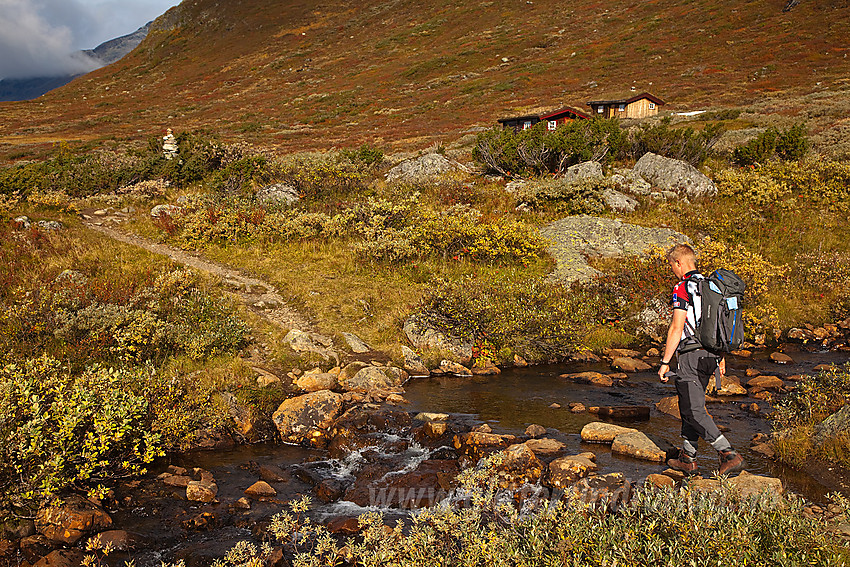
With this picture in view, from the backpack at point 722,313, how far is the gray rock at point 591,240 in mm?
8215

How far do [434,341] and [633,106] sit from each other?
45.3 m

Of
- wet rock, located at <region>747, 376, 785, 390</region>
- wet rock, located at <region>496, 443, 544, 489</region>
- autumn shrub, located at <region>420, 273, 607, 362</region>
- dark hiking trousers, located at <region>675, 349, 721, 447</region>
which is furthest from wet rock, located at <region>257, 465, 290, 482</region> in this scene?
wet rock, located at <region>747, 376, 785, 390</region>

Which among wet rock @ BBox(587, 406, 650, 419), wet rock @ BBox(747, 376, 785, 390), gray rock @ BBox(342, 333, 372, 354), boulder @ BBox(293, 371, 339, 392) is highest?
boulder @ BBox(293, 371, 339, 392)

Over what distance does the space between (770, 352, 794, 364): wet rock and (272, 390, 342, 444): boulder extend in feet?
31.5

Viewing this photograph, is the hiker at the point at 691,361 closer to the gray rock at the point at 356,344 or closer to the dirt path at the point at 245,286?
the gray rock at the point at 356,344

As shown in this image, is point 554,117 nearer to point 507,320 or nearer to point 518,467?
point 507,320

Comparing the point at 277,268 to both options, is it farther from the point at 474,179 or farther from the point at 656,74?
the point at 656,74

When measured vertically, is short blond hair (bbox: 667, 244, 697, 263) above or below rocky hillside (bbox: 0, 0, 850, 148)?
below

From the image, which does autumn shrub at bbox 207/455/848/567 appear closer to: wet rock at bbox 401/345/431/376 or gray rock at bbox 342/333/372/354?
wet rock at bbox 401/345/431/376

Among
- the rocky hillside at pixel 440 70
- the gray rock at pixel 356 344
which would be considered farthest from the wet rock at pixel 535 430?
the rocky hillside at pixel 440 70

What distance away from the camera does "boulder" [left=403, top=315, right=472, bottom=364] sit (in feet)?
38.1

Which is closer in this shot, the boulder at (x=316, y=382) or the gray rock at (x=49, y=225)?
the boulder at (x=316, y=382)

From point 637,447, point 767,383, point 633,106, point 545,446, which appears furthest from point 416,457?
point 633,106

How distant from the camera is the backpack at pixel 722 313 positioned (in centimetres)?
601
